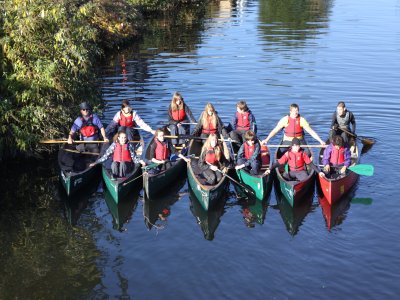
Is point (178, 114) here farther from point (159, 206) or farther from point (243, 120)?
point (159, 206)

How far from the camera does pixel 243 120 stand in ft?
60.3

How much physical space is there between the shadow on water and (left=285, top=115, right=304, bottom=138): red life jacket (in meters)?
2.26

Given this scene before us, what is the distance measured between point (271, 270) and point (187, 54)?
974 inches

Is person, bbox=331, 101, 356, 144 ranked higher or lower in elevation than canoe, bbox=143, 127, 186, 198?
higher

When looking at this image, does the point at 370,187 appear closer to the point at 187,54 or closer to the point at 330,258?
the point at 330,258

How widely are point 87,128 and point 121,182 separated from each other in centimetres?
312

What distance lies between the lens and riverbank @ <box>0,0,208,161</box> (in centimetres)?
1712

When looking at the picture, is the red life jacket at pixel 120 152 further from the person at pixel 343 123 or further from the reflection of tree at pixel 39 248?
the person at pixel 343 123

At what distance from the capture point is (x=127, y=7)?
1628 inches

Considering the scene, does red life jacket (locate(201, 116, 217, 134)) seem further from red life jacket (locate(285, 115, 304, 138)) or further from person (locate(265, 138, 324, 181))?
person (locate(265, 138, 324, 181))

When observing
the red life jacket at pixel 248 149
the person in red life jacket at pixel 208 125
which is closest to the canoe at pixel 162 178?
the person in red life jacket at pixel 208 125

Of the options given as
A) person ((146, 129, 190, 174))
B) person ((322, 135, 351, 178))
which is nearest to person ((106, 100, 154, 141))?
person ((146, 129, 190, 174))

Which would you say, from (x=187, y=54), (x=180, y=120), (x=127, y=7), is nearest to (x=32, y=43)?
(x=180, y=120)

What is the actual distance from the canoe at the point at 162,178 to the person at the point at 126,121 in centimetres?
133
